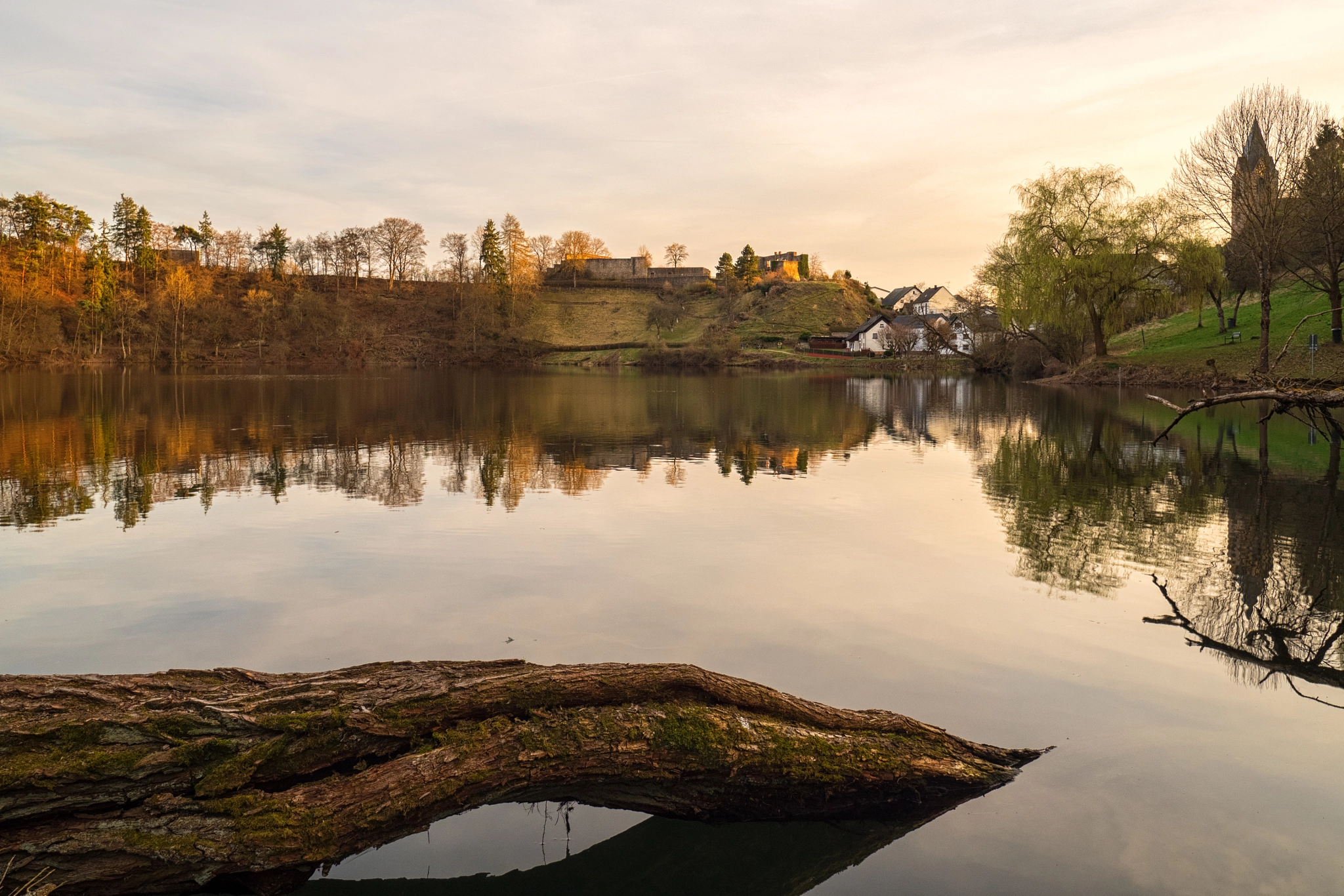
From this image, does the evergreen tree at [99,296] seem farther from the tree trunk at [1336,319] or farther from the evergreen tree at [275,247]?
the tree trunk at [1336,319]

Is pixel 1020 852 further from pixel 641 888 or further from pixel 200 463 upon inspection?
pixel 200 463

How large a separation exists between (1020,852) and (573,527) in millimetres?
10456

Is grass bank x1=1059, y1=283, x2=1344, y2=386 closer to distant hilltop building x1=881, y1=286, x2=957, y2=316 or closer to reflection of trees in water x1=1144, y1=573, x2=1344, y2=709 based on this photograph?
reflection of trees in water x1=1144, y1=573, x2=1344, y2=709

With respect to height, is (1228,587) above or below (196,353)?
below

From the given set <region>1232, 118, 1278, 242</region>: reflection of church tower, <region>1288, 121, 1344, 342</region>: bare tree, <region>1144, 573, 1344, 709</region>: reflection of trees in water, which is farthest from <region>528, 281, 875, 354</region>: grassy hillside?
<region>1144, 573, 1344, 709</region>: reflection of trees in water

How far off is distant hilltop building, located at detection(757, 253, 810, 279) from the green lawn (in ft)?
288

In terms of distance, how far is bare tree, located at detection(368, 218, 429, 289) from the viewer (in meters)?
132

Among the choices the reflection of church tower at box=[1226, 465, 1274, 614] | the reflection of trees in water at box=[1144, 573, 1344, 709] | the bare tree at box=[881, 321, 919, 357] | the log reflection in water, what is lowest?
the log reflection in water

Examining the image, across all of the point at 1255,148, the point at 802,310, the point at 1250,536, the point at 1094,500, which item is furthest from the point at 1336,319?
the point at 802,310

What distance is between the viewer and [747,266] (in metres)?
146

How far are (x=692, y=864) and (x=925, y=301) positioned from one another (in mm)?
143450

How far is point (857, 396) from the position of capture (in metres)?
55.1

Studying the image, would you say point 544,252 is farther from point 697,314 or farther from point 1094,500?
point 1094,500

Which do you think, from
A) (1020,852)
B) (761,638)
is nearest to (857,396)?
(761,638)
